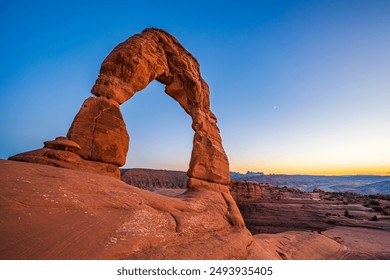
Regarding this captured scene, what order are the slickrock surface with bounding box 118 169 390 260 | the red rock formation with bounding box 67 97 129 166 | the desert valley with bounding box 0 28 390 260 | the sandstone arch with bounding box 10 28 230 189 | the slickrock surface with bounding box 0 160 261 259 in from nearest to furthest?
the slickrock surface with bounding box 0 160 261 259 < the desert valley with bounding box 0 28 390 260 < the sandstone arch with bounding box 10 28 230 189 < the red rock formation with bounding box 67 97 129 166 < the slickrock surface with bounding box 118 169 390 260

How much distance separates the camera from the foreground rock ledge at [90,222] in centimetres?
336

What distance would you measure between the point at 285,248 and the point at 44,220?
10563 millimetres

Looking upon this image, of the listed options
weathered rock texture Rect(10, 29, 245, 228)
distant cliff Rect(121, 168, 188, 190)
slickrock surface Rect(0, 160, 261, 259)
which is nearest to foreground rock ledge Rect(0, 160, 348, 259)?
slickrock surface Rect(0, 160, 261, 259)

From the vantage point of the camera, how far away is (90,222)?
407cm

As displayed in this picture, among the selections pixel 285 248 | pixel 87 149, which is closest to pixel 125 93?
pixel 87 149

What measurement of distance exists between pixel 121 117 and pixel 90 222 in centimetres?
504

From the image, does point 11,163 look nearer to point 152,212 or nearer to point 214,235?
point 152,212

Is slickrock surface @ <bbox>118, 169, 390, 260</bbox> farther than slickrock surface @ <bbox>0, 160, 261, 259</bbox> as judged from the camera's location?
Yes

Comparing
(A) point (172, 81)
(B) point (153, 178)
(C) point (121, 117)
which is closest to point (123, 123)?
(C) point (121, 117)

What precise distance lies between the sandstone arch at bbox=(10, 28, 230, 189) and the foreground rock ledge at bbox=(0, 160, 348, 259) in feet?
6.58

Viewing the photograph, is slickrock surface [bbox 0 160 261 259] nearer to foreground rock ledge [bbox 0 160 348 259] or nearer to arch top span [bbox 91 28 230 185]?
foreground rock ledge [bbox 0 160 348 259]

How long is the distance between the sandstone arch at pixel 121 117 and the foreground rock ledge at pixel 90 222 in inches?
79.0

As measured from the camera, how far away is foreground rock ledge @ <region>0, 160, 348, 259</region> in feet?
11.0

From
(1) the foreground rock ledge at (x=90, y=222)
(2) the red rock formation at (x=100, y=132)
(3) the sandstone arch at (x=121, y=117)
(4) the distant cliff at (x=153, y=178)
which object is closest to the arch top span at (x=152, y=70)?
(3) the sandstone arch at (x=121, y=117)
